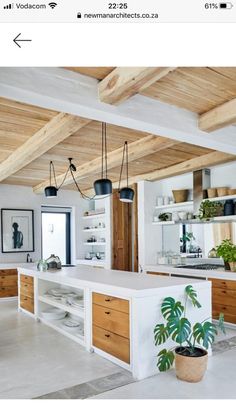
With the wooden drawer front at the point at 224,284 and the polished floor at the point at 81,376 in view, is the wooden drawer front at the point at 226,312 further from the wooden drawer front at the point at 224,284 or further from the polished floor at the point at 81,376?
the polished floor at the point at 81,376

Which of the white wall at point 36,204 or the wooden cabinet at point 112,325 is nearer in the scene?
the wooden cabinet at point 112,325

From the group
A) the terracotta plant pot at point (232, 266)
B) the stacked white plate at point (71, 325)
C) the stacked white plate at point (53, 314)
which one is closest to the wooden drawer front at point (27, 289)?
the stacked white plate at point (53, 314)

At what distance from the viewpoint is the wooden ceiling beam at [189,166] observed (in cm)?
471

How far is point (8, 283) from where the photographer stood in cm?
679

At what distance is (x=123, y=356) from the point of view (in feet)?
10.0

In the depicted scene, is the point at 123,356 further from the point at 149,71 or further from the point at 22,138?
the point at 22,138

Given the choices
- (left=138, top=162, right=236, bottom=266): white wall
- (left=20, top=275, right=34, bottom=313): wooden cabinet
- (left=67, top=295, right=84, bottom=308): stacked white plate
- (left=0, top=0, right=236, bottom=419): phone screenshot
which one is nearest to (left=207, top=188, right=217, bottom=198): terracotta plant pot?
(left=0, top=0, right=236, bottom=419): phone screenshot

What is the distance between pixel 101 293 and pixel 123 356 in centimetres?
64

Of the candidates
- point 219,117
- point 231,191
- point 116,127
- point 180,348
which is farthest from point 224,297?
point 116,127

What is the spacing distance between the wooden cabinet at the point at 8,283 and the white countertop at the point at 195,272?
283cm

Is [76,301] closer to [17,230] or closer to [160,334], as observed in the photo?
[160,334]
